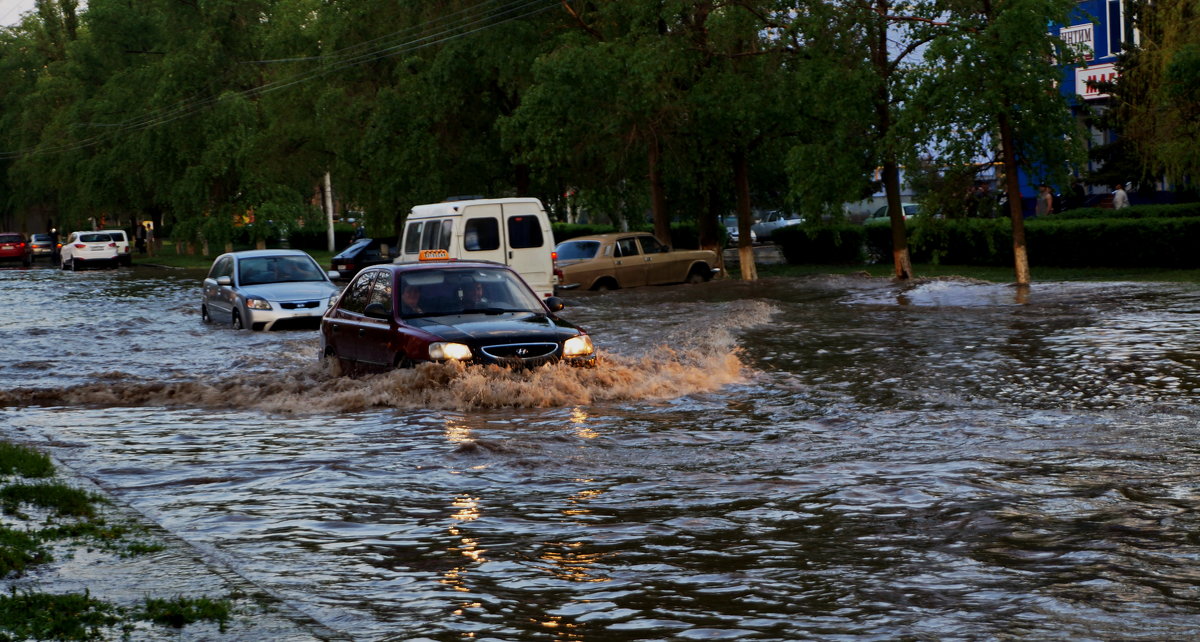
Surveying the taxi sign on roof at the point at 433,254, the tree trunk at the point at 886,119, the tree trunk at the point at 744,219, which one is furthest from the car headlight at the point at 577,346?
the tree trunk at the point at 744,219

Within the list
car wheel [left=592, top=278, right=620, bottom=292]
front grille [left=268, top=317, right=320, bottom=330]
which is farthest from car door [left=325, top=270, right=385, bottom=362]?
car wheel [left=592, top=278, right=620, bottom=292]

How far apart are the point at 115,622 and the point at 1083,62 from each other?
23155mm

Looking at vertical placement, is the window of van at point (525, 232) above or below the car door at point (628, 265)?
above

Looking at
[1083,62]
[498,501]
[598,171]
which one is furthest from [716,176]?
[498,501]

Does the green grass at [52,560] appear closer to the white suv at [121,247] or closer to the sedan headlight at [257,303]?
the sedan headlight at [257,303]

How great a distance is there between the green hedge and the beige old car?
558cm

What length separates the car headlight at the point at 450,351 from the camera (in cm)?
1309

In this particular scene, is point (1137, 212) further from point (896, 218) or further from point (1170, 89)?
point (896, 218)

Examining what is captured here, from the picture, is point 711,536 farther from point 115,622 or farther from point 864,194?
point 864,194

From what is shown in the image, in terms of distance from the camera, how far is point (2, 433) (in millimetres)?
12594

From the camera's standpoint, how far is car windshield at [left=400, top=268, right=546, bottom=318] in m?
14.3

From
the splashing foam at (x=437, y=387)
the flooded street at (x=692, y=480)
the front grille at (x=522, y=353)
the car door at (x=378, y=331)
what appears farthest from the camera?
the car door at (x=378, y=331)

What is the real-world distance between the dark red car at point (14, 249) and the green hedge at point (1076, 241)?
5126 cm

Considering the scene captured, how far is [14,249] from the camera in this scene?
236 ft
